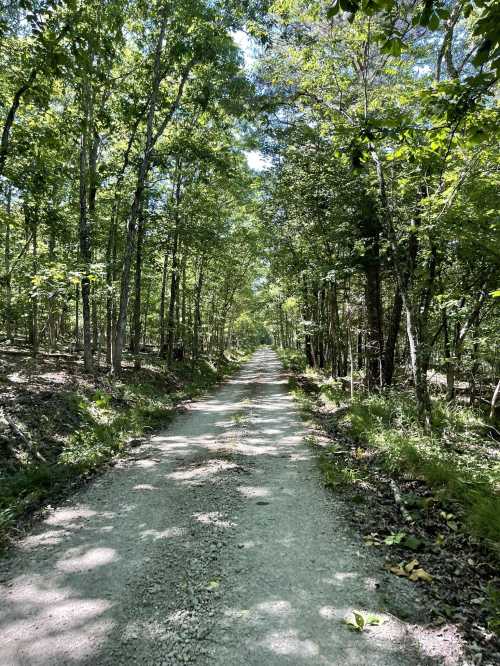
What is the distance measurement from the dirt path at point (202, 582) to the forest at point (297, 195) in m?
0.85

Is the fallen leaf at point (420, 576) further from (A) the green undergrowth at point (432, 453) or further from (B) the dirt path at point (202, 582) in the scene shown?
(A) the green undergrowth at point (432, 453)

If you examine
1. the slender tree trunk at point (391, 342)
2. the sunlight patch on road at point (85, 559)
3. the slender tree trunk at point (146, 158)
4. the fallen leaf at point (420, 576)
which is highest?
the slender tree trunk at point (146, 158)

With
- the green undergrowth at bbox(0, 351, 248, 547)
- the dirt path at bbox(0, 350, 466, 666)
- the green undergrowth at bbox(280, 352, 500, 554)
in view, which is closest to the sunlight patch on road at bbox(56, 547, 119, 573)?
the dirt path at bbox(0, 350, 466, 666)

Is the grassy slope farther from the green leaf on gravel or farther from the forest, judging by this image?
the green leaf on gravel

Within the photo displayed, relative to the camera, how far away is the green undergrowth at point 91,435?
5621 millimetres

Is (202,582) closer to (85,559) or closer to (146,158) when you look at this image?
(85,559)

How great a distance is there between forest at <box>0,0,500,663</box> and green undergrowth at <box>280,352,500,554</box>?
4 cm

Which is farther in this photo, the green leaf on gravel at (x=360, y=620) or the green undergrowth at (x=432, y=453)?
the green undergrowth at (x=432, y=453)

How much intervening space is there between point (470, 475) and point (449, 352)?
7.51m

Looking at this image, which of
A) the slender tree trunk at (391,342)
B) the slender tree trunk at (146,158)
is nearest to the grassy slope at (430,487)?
the slender tree trunk at (391,342)

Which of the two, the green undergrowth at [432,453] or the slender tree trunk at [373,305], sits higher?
the slender tree trunk at [373,305]

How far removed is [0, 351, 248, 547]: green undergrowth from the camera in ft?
18.4

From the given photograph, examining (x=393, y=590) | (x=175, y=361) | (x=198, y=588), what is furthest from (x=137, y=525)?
(x=175, y=361)

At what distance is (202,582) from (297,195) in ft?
40.5
